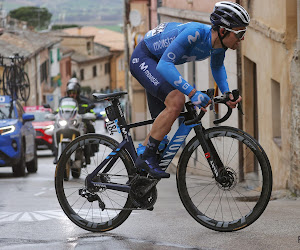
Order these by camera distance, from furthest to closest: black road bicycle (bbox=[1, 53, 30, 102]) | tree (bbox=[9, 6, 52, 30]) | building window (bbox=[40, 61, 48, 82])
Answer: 1. tree (bbox=[9, 6, 52, 30])
2. building window (bbox=[40, 61, 48, 82])
3. black road bicycle (bbox=[1, 53, 30, 102])

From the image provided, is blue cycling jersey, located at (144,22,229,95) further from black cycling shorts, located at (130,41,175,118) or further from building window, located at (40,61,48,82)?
building window, located at (40,61,48,82)

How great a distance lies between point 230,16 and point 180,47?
0.40m

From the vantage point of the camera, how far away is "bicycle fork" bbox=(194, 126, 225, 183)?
228 inches

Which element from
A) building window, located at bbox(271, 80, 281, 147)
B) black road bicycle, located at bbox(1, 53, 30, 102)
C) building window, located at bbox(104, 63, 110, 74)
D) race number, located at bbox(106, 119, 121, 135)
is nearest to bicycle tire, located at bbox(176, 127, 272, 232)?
race number, located at bbox(106, 119, 121, 135)

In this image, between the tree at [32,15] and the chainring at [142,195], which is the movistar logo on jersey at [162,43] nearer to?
the chainring at [142,195]

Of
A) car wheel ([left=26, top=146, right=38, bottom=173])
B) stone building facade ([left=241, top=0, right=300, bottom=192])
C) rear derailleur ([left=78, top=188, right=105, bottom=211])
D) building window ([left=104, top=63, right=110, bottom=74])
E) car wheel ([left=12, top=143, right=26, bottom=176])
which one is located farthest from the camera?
building window ([left=104, top=63, right=110, bottom=74])

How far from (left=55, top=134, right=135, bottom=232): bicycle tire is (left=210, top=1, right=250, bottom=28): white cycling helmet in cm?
119

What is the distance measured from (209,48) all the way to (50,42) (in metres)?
63.6

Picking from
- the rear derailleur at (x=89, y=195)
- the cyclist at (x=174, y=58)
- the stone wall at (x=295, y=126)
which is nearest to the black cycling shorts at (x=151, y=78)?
the cyclist at (x=174, y=58)

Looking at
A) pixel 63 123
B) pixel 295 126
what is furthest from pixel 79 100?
pixel 295 126

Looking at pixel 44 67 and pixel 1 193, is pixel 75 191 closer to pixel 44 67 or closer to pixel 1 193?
pixel 1 193

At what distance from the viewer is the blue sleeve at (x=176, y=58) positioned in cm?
555

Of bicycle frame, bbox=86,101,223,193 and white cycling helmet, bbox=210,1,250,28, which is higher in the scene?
white cycling helmet, bbox=210,1,250,28

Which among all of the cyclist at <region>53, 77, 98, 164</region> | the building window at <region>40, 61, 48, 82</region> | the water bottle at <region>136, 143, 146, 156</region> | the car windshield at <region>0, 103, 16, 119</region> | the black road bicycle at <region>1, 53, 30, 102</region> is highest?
the water bottle at <region>136, 143, 146, 156</region>
